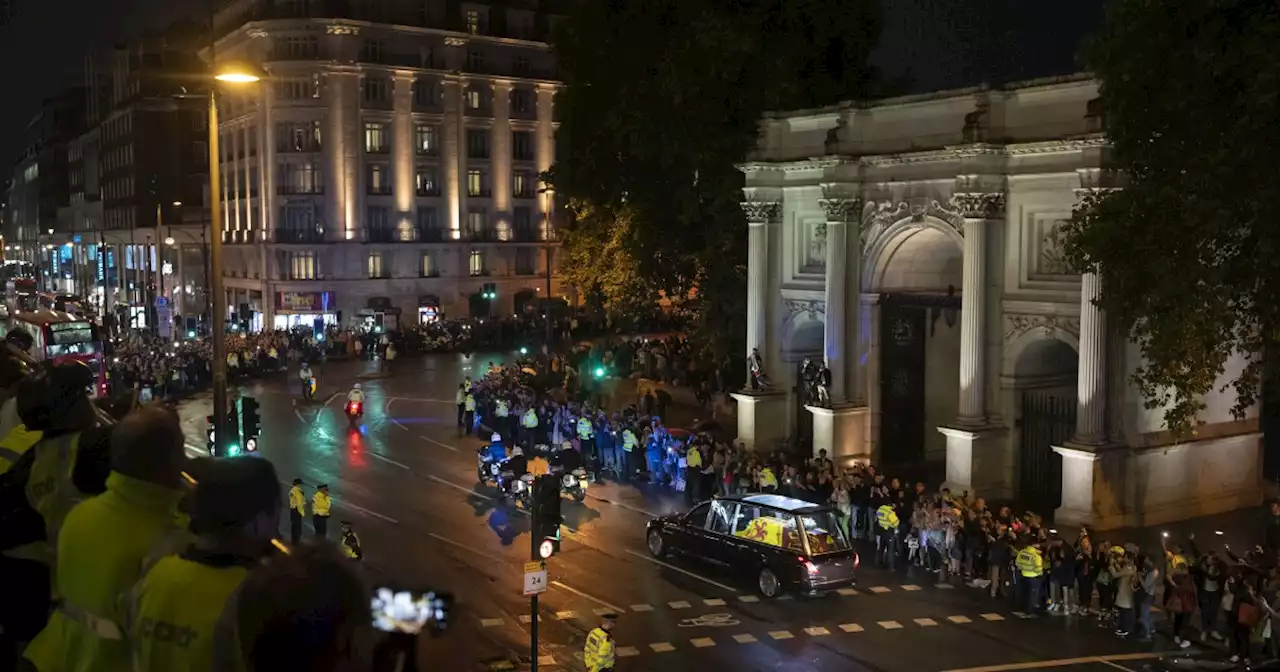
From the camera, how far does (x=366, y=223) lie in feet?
246

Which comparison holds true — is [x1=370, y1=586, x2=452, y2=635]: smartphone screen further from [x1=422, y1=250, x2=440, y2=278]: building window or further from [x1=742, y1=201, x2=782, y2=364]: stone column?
[x1=422, y1=250, x2=440, y2=278]: building window

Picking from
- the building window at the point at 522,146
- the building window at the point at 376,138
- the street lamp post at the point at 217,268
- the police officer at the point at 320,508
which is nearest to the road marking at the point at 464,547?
the police officer at the point at 320,508

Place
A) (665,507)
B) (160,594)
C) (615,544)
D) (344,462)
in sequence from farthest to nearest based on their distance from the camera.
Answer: (344,462) → (665,507) → (615,544) → (160,594)

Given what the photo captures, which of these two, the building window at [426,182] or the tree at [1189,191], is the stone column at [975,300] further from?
the building window at [426,182]

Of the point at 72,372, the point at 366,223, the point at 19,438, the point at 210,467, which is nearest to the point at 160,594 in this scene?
the point at 210,467

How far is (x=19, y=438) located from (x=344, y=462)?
28.9m

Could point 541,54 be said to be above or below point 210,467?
above

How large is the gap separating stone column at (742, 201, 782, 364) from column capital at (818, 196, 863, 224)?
2.76 m

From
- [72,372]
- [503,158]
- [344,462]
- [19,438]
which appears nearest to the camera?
[72,372]

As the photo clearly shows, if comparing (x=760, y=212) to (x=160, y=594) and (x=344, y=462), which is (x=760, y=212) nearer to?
(x=344, y=462)

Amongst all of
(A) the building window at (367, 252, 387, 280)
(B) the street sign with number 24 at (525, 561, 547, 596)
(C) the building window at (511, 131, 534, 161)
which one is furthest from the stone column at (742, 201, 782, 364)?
(C) the building window at (511, 131, 534, 161)

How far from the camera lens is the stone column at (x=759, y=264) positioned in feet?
117

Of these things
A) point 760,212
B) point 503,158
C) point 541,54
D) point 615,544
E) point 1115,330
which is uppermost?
point 541,54

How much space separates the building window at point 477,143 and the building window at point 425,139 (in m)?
2.42
